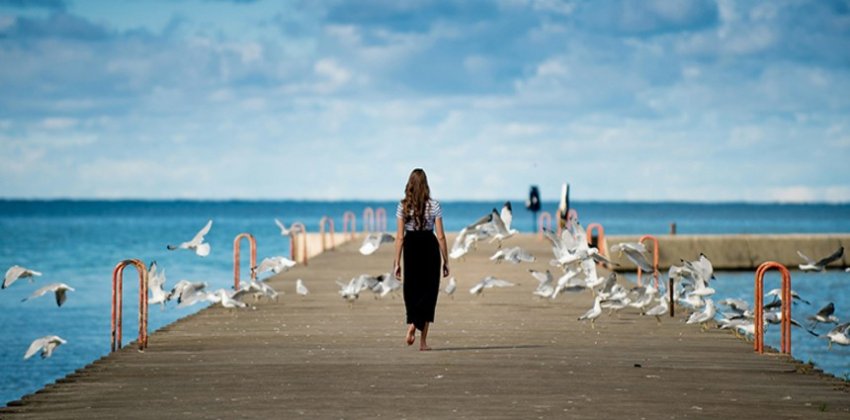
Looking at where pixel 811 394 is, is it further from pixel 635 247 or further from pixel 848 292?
pixel 848 292

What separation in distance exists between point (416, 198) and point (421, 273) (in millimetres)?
807

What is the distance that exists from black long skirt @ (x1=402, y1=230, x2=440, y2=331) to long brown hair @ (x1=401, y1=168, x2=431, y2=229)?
0.50 ft

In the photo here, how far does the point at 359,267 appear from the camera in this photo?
31.2 m

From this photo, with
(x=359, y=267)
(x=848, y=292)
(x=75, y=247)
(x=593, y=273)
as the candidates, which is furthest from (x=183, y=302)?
(x=75, y=247)

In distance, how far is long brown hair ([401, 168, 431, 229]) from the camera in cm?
1329

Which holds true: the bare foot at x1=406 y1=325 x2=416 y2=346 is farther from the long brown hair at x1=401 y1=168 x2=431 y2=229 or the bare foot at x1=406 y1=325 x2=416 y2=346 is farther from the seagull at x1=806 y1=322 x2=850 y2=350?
the seagull at x1=806 y1=322 x2=850 y2=350

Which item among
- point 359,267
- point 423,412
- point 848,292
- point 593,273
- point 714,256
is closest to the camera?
point 423,412

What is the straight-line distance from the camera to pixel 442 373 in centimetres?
1225

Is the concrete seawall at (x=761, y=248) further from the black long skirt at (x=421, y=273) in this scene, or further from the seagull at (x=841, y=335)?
the black long skirt at (x=421, y=273)

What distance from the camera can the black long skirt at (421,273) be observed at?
13.6 m

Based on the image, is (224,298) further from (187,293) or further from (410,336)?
(410,336)

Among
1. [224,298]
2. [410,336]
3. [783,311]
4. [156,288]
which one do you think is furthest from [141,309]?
[783,311]

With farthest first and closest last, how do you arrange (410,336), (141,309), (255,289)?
(255,289) < (141,309) < (410,336)

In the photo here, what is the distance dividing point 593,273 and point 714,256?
24.1 m
